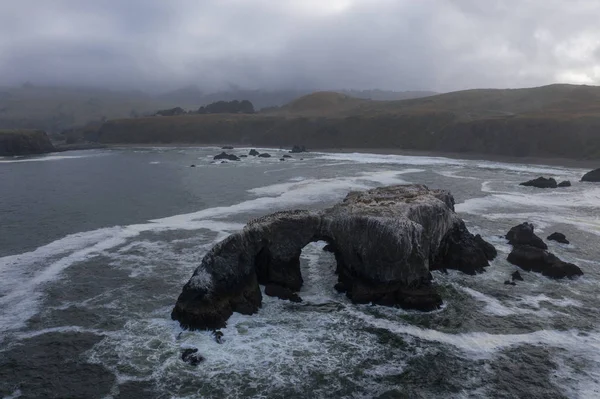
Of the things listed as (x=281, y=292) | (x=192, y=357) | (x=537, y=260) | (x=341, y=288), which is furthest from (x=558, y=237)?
(x=192, y=357)

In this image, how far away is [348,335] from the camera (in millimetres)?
19234

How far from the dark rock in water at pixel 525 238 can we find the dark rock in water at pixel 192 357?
22.1m

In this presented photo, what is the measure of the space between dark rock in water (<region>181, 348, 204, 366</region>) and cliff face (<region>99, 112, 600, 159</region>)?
3331 inches

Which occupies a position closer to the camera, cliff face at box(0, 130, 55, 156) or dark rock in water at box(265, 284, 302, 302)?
dark rock in water at box(265, 284, 302, 302)

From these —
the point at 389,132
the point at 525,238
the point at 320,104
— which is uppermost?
the point at 320,104

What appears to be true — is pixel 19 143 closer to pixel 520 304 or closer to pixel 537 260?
pixel 537 260

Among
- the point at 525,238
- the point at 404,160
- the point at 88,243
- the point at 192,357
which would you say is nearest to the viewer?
the point at 192,357

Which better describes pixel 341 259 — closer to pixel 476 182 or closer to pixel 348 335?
pixel 348 335

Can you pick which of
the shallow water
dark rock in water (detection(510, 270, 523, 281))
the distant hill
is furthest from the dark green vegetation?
dark rock in water (detection(510, 270, 523, 281))

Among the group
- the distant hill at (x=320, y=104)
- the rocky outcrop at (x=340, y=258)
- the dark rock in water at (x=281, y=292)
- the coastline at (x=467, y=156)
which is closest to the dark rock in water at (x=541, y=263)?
the rocky outcrop at (x=340, y=258)

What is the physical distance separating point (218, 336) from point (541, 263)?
60.5ft

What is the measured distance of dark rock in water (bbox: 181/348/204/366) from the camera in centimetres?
1712

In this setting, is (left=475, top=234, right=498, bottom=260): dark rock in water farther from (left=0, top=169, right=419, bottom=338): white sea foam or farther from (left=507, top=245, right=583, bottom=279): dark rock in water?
(left=0, top=169, right=419, bottom=338): white sea foam

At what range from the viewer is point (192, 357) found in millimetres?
17250
